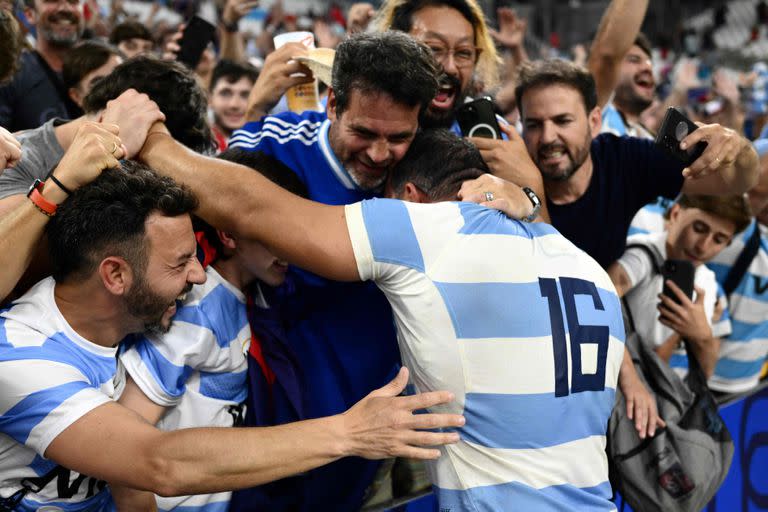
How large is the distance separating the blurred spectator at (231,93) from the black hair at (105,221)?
10.1ft

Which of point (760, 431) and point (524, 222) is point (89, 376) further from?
point (760, 431)

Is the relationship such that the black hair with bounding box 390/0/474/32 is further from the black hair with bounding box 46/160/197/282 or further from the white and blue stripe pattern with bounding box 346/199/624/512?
the black hair with bounding box 46/160/197/282

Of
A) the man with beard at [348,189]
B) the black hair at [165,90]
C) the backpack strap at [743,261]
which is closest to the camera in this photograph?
the man with beard at [348,189]

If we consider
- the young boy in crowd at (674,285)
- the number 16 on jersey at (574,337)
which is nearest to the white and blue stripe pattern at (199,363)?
the number 16 on jersey at (574,337)

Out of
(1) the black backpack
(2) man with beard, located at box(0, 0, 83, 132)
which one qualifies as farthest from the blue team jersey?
(2) man with beard, located at box(0, 0, 83, 132)

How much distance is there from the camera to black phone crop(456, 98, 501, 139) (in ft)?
9.17

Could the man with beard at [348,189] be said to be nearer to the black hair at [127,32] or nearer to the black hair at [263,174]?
the black hair at [263,174]

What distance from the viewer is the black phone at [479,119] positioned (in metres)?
2.79

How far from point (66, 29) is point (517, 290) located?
368 centimetres

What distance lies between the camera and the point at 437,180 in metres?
2.36

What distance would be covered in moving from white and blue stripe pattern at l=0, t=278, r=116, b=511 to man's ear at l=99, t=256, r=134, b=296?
0.50 feet

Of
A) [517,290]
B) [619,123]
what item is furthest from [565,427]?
[619,123]

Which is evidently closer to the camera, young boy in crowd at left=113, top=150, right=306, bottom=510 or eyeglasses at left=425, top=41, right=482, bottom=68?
young boy in crowd at left=113, top=150, right=306, bottom=510

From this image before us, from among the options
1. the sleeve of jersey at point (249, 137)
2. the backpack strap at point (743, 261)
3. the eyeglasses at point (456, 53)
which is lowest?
the backpack strap at point (743, 261)
